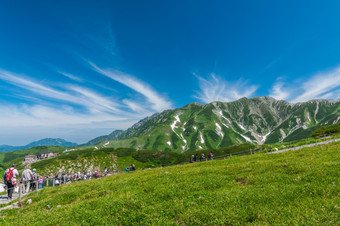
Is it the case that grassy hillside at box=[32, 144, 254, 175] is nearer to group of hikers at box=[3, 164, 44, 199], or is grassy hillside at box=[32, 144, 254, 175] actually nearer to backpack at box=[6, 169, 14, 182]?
group of hikers at box=[3, 164, 44, 199]

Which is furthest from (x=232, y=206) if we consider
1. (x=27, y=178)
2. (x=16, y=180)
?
(x=27, y=178)

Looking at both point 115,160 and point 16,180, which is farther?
point 115,160

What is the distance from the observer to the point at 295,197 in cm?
1053

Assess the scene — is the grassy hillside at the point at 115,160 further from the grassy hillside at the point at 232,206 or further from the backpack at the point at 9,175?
the grassy hillside at the point at 232,206

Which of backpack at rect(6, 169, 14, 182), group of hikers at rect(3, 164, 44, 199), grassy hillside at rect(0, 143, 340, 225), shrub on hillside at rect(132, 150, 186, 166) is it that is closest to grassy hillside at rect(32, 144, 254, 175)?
shrub on hillside at rect(132, 150, 186, 166)

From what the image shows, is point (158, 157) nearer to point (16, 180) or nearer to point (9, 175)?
point (16, 180)

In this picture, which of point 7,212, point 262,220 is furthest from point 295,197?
point 7,212

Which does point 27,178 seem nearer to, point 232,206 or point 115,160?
point 232,206

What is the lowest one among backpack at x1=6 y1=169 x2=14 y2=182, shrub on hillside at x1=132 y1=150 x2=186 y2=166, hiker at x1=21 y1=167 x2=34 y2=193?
shrub on hillside at x1=132 y1=150 x2=186 y2=166

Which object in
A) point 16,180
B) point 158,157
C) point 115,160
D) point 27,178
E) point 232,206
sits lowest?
point 158,157

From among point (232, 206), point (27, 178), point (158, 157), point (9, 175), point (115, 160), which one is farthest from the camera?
point (158, 157)

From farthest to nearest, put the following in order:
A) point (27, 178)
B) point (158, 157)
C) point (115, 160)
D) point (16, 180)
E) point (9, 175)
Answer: point (158, 157) < point (115, 160) < point (27, 178) < point (16, 180) < point (9, 175)

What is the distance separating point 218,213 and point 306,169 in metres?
11.0

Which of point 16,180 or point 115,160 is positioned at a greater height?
point 16,180
